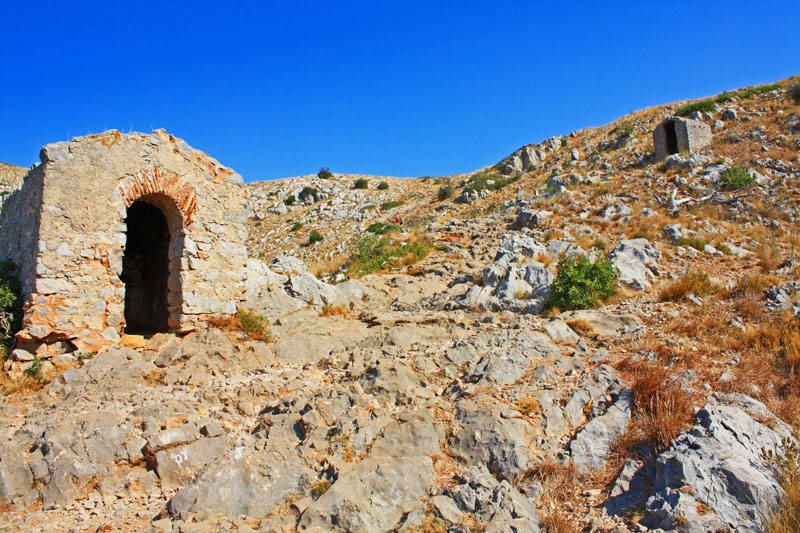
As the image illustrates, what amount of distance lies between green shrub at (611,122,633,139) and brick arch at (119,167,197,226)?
1006 inches

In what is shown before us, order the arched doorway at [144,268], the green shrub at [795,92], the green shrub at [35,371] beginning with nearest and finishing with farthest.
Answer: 1. the green shrub at [35,371]
2. the arched doorway at [144,268]
3. the green shrub at [795,92]

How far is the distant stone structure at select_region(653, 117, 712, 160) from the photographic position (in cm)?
2131

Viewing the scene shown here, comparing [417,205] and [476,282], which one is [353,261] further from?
[417,205]

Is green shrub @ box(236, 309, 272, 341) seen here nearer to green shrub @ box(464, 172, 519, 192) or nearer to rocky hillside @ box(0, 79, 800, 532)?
rocky hillside @ box(0, 79, 800, 532)

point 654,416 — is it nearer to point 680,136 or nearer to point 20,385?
point 20,385

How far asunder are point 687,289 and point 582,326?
252 centimetres

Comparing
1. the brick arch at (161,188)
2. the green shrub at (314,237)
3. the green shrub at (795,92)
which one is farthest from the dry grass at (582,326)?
the green shrub at (795,92)

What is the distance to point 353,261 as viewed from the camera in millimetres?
14758

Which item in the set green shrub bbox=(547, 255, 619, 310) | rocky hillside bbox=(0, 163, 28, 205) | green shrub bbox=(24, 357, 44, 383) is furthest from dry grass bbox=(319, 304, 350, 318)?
rocky hillside bbox=(0, 163, 28, 205)

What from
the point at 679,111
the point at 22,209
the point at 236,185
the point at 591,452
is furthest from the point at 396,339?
the point at 679,111

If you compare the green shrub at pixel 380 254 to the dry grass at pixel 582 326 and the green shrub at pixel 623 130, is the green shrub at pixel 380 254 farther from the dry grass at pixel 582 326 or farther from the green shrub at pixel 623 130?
the green shrub at pixel 623 130

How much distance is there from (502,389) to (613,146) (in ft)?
79.8

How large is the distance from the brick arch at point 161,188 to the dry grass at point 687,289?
29.5 ft

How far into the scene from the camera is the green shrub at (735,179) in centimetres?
1692
